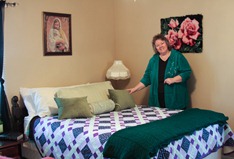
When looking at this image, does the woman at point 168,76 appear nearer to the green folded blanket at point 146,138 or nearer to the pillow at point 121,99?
the pillow at point 121,99

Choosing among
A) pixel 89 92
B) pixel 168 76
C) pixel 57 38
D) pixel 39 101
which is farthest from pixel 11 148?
pixel 168 76

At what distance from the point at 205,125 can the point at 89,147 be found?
1.19 metres

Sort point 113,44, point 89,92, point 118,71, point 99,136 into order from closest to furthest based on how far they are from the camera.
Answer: point 99,136 → point 89,92 → point 118,71 → point 113,44

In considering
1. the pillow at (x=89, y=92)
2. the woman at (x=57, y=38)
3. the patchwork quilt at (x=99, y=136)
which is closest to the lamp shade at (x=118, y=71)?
the pillow at (x=89, y=92)

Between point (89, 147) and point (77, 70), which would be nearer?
point (89, 147)

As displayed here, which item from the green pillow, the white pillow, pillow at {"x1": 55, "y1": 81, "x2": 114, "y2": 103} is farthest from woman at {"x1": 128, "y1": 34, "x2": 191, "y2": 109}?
the white pillow

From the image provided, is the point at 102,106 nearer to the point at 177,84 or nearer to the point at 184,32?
the point at 177,84

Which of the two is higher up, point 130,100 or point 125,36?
point 125,36

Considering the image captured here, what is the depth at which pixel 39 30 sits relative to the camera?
403 cm

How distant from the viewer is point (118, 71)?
15.3ft

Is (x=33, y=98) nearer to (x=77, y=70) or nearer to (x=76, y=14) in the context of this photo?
(x=77, y=70)

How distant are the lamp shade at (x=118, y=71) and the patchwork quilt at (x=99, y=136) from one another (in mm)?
976

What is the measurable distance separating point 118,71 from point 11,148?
6.40 ft

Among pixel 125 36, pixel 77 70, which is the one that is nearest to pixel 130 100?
pixel 77 70
